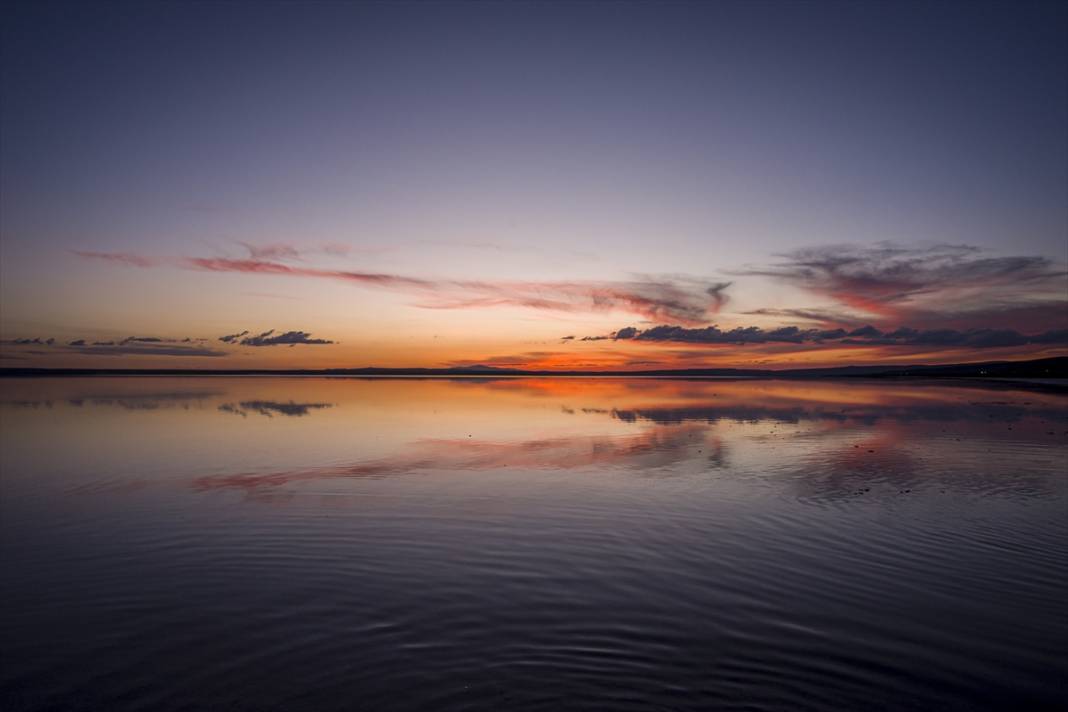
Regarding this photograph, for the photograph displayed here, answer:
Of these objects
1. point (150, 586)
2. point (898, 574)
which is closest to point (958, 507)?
point (898, 574)

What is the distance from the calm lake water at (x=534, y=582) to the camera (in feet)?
23.3

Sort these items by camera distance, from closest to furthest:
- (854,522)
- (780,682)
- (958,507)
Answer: (780,682), (854,522), (958,507)

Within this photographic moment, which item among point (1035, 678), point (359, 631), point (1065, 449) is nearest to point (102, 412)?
point (359, 631)

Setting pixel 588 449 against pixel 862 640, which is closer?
pixel 862 640

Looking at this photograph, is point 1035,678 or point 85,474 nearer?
point 1035,678

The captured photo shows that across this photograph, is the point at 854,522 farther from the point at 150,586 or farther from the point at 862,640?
the point at 150,586

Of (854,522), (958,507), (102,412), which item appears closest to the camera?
(854,522)

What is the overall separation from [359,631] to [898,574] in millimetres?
8669

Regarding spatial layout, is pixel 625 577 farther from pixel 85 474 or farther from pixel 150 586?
pixel 85 474

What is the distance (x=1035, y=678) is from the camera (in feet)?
23.8

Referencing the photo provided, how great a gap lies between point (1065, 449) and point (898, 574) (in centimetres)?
1987

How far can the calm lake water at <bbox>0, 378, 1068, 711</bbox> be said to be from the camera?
711 cm

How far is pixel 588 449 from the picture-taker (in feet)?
82.6

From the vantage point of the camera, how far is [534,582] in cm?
1030
